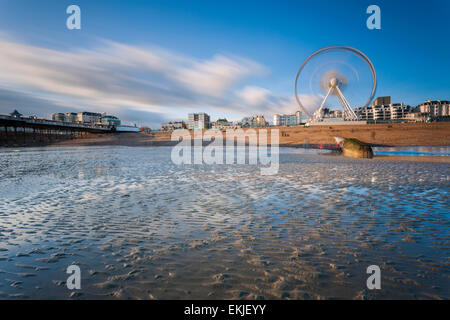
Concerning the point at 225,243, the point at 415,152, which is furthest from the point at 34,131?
the point at 415,152

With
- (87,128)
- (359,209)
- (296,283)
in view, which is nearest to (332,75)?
(359,209)

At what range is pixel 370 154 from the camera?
25625 millimetres

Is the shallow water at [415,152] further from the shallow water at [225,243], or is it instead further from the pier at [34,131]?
the pier at [34,131]

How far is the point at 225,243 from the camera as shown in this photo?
500 cm

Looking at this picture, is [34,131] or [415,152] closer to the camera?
[415,152]

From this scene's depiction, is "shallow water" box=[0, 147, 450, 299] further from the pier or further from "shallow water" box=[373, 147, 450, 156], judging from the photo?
the pier

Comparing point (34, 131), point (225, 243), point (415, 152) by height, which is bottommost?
point (225, 243)

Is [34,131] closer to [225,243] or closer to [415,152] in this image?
[225,243]

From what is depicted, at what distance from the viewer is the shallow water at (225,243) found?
11.3 feet

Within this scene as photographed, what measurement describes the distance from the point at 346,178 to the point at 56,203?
1317 cm

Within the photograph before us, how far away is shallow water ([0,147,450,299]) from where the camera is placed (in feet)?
11.3

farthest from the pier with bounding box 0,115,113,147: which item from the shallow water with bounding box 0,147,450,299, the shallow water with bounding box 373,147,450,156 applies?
the shallow water with bounding box 373,147,450,156
